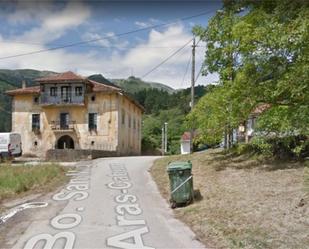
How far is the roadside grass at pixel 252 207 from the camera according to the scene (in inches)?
305

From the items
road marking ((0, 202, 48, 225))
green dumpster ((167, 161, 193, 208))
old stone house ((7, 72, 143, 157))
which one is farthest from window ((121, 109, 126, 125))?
green dumpster ((167, 161, 193, 208))

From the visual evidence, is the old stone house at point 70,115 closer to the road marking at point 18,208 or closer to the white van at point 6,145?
the white van at point 6,145

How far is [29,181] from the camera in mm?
16812

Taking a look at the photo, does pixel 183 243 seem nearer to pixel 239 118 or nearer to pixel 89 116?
pixel 239 118

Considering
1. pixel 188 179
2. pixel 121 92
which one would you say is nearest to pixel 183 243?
pixel 188 179

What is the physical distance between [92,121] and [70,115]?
279 centimetres

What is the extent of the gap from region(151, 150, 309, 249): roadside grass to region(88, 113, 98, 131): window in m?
30.3

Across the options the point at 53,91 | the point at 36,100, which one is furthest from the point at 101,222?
the point at 36,100

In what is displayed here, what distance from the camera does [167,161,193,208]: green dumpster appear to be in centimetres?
1166

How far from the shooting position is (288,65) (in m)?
13.8

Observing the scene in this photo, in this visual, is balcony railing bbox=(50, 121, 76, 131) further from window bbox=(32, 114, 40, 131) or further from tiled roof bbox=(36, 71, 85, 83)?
tiled roof bbox=(36, 71, 85, 83)

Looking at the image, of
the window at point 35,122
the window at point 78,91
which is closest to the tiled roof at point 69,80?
the window at point 78,91

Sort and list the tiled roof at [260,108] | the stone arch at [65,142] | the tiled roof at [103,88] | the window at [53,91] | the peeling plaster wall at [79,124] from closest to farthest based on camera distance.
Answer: the tiled roof at [260,108] → the tiled roof at [103,88] → the peeling plaster wall at [79,124] → the window at [53,91] → the stone arch at [65,142]

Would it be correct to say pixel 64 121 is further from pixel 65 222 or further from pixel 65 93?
pixel 65 222
